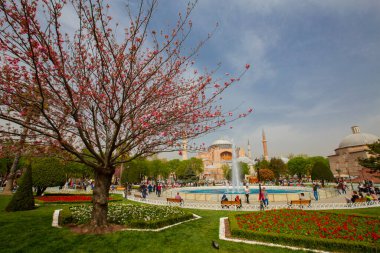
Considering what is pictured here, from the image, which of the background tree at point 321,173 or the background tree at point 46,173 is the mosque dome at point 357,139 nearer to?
the background tree at point 321,173

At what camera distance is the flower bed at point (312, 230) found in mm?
7496

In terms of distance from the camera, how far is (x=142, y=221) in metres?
9.73

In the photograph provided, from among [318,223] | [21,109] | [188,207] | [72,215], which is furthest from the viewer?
[188,207]

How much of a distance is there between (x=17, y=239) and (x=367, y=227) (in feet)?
45.4

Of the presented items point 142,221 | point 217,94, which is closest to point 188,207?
Result: point 142,221

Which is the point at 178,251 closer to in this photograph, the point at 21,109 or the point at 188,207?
the point at 21,109

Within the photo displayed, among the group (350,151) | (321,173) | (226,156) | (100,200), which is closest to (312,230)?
(100,200)

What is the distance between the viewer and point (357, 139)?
7256cm

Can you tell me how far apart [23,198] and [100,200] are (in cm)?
819

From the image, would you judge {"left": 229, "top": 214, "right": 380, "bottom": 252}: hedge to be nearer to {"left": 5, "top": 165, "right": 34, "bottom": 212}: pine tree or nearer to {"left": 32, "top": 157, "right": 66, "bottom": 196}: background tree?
{"left": 5, "top": 165, "right": 34, "bottom": 212}: pine tree

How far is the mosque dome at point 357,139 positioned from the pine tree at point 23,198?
85.7m

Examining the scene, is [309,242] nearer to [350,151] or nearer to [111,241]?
[111,241]

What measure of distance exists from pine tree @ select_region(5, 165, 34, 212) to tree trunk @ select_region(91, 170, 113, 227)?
7.77m

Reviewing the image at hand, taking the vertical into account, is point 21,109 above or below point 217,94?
below
